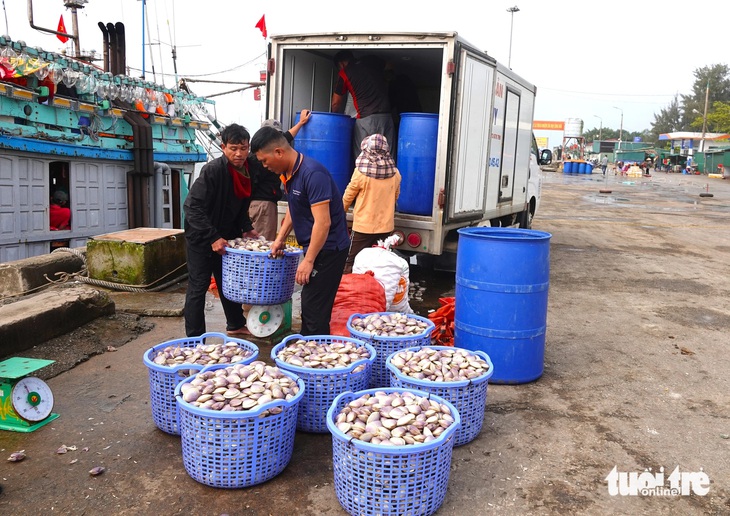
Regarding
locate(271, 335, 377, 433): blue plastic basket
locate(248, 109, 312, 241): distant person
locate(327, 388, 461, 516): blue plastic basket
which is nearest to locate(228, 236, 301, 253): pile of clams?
locate(248, 109, 312, 241): distant person

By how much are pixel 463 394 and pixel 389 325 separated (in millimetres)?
1093

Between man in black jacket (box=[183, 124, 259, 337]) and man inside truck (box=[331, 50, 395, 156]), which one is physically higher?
man inside truck (box=[331, 50, 395, 156])

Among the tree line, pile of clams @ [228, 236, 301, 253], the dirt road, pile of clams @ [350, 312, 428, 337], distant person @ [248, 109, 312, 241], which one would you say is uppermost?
the tree line

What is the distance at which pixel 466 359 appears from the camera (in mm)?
3787

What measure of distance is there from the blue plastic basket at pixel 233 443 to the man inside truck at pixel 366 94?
4690 mm

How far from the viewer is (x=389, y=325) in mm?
4461

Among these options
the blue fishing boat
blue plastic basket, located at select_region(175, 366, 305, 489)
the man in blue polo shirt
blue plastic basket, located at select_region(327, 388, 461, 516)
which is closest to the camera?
blue plastic basket, located at select_region(327, 388, 461, 516)

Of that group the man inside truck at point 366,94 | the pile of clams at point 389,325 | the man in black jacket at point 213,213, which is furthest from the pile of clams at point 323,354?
the man inside truck at point 366,94

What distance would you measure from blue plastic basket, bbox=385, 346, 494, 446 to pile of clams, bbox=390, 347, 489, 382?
59 mm

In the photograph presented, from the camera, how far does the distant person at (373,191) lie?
20.7ft

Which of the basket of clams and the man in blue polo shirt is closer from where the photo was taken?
the man in blue polo shirt

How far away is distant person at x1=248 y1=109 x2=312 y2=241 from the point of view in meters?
5.36

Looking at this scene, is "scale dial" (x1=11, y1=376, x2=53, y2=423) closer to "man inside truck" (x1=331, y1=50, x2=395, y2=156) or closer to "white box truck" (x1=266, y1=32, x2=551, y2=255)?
"white box truck" (x1=266, y1=32, x2=551, y2=255)

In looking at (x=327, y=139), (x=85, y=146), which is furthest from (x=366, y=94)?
(x=85, y=146)
